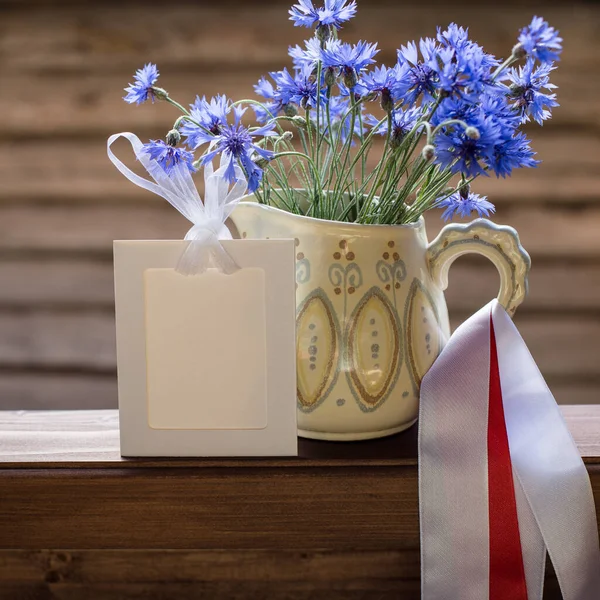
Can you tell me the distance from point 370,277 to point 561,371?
1572mm

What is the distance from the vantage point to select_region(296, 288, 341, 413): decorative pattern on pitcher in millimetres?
663

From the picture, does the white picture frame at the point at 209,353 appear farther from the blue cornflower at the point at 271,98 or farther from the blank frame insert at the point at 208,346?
the blue cornflower at the point at 271,98

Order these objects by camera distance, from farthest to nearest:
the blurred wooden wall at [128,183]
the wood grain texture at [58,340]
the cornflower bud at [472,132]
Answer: the wood grain texture at [58,340], the blurred wooden wall at [128,183], the cornflower bud at [472,132]

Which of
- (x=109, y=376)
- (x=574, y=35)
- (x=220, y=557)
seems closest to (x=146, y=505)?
(x=220, y=557)

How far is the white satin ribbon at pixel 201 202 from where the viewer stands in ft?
2.09

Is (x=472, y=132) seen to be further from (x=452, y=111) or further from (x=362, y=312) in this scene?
(x=362, y=312)

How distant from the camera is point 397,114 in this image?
0.68 m

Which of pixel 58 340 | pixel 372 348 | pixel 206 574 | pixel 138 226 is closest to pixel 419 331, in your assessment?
pixel 372 348

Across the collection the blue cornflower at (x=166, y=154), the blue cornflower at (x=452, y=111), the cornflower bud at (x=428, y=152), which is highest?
the blue cornflower at (x=452, y=111)

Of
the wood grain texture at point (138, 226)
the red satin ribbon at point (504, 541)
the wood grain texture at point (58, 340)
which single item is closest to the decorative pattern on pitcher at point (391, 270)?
the red satin ribbon at point (504, 541)

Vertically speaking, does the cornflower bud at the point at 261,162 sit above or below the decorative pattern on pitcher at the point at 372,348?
above

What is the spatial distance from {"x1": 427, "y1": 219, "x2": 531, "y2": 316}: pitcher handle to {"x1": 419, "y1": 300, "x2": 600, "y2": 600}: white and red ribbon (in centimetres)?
14

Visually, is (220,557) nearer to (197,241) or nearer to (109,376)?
(197,241)

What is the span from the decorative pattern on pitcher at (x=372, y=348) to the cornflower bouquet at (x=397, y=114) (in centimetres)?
10
